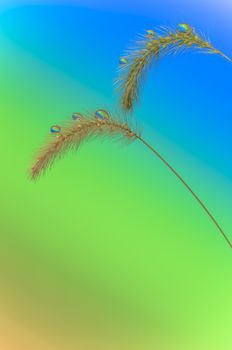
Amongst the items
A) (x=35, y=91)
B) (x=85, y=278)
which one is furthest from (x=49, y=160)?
(x=35, y=91)

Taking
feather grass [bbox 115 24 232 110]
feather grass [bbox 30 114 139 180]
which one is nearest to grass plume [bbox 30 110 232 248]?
feather grass [bbox 30 114 139 180]

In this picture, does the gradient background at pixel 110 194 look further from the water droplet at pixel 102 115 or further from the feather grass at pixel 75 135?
the water droplet at pixel 102 115

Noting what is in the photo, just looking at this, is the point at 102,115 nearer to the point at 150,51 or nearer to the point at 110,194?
the point at 150,51

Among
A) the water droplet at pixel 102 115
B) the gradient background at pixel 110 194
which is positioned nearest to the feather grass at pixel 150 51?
the water droplet at pixel 102 115

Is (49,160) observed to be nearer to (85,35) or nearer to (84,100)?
(84,100)

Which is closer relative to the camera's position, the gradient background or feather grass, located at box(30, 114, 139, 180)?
feather grass, located at box(30, 114, 139, 180)

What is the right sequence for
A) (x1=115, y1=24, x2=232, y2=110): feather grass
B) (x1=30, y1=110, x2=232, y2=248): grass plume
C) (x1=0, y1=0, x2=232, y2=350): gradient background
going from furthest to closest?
(x1=0, y1=0, x2=232, y2=350): gradient background, (x1=30, y1=110, x2=232, y2=248): grass plume, (x1=115, y1=24, x2=232, y2=110): feather grass

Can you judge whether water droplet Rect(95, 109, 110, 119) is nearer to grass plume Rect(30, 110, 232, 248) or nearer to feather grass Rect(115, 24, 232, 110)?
grass plume Rect(30, 110, 232, 248)
